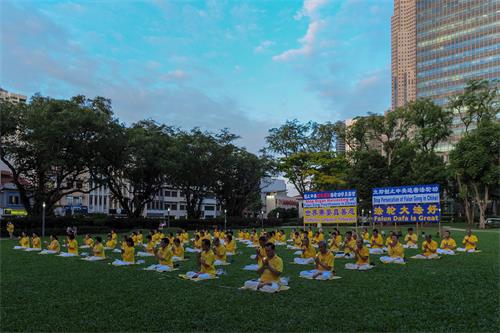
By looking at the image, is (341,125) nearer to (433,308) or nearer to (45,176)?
(45,176)

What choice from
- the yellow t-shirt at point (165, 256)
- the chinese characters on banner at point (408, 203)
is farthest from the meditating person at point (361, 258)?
the chinese characters on banner at point (408, 203)

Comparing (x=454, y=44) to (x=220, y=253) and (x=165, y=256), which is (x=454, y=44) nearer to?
(x=220, y=253)

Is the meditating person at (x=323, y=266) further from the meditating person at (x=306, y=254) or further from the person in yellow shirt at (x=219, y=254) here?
the person in yellow shirt at (x=219, y=254)

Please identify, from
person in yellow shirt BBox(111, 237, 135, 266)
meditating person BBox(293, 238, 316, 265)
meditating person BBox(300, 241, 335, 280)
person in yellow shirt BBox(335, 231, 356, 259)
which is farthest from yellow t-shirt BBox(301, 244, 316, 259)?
person in yellow shirt BBox(111, 237, 135, 266)

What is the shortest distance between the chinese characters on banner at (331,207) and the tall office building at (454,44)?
90817 millimetres

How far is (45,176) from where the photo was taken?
35.1m

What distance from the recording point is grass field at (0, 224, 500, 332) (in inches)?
274

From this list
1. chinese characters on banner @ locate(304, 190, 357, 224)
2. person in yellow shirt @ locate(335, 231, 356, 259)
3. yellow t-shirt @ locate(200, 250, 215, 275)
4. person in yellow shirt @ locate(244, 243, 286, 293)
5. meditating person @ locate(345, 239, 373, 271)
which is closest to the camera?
person in yellow shirt @ locate(244, 243, 286, 293)

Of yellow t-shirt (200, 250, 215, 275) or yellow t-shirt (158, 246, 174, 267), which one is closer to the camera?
yellow t-shirt (200, 250, 215, 275)

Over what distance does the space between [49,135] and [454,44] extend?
106236 millimetres

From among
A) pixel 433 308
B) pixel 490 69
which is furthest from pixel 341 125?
pixel 490 69

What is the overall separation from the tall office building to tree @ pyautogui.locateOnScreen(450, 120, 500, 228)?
6586 cm

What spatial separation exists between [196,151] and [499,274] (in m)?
33.1

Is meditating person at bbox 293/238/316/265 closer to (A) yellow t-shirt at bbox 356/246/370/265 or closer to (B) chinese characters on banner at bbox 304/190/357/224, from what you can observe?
(A) yellow t-shirt at bbox 356/246/370/265
